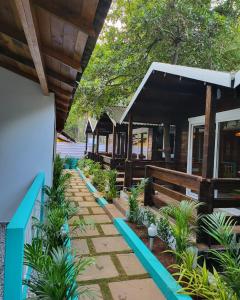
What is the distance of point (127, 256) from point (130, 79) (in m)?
9.06

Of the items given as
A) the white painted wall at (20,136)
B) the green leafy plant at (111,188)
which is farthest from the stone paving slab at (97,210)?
the white painted wall at (20,136)

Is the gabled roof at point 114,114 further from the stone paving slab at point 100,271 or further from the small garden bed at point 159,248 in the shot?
the stone paving slab at point 100,271

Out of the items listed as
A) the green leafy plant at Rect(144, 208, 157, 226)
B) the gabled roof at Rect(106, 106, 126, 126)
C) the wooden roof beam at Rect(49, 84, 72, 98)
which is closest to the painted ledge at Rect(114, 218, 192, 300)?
the green leafy plant at Rect(144, 208, 157, 226)

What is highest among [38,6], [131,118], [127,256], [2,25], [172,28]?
[172,28]

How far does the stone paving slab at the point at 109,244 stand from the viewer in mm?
4043

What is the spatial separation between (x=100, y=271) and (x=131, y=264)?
46 cm

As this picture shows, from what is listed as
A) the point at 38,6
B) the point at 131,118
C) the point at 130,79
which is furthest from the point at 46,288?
the point at 130,79

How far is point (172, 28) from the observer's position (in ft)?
31.6

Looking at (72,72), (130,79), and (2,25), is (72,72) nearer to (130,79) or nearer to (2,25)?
(2,25)

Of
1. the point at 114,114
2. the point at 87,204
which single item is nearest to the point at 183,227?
the point at 87,204

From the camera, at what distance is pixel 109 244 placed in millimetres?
4234

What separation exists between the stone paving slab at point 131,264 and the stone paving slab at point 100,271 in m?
0.16

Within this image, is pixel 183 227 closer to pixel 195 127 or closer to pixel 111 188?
pixel 195 127

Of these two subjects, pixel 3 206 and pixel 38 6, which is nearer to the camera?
pixel 38 6
